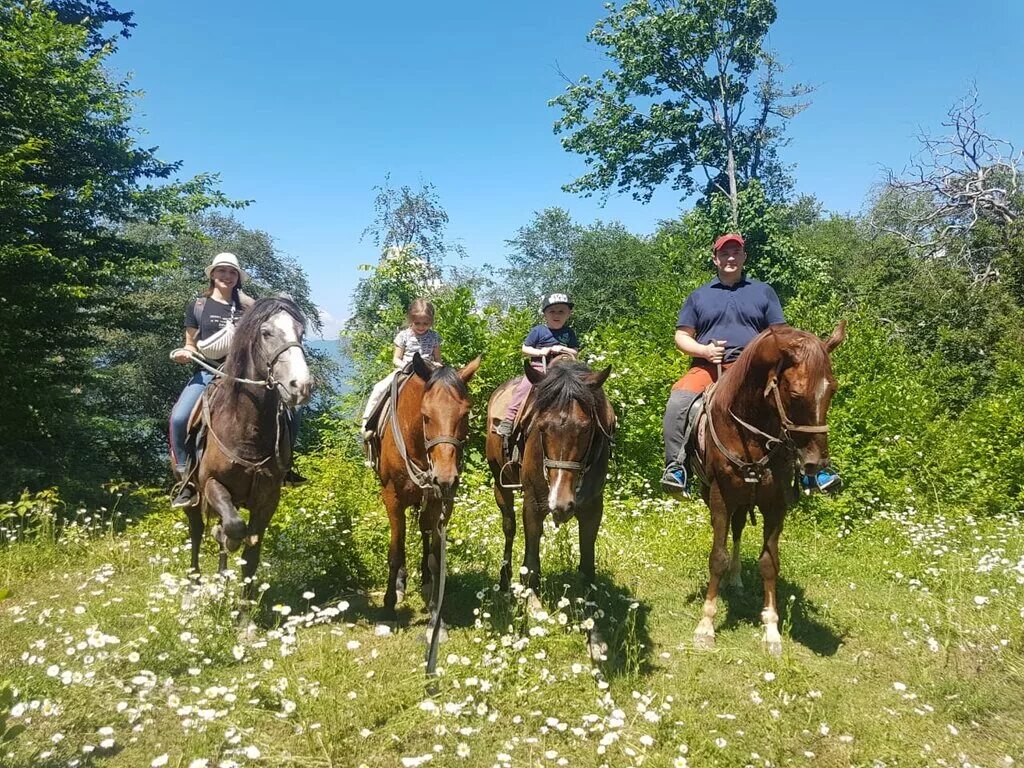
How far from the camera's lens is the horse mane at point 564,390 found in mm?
4160

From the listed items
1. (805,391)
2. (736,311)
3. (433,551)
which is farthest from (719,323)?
(433,551)

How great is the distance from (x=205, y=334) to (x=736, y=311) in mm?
5029

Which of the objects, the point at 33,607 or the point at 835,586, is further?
the point at 835,586

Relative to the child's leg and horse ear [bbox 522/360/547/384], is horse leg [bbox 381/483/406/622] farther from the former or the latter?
horse ear [bbox 522/360/547/384]

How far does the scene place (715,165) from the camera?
2447cm

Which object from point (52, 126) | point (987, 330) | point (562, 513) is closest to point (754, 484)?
point (562, 513)

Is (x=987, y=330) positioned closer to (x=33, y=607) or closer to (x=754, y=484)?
(x=754, y=484)

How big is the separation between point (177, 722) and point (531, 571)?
2.70m

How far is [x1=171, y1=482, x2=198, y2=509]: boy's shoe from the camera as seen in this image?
17.7 feet

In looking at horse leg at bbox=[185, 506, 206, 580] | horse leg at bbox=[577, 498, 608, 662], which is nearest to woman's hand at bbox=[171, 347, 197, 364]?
horse leg at bbox=[185, 506, 206, 580]

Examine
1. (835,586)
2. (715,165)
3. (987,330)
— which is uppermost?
(715,165)

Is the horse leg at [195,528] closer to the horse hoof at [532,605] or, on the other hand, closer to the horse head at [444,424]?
the horse head at [444,424]

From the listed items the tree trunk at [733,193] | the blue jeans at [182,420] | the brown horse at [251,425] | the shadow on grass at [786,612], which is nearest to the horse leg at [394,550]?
the brown horse at [251,425]

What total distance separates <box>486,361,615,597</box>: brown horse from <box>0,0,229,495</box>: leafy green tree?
8.53 meters
